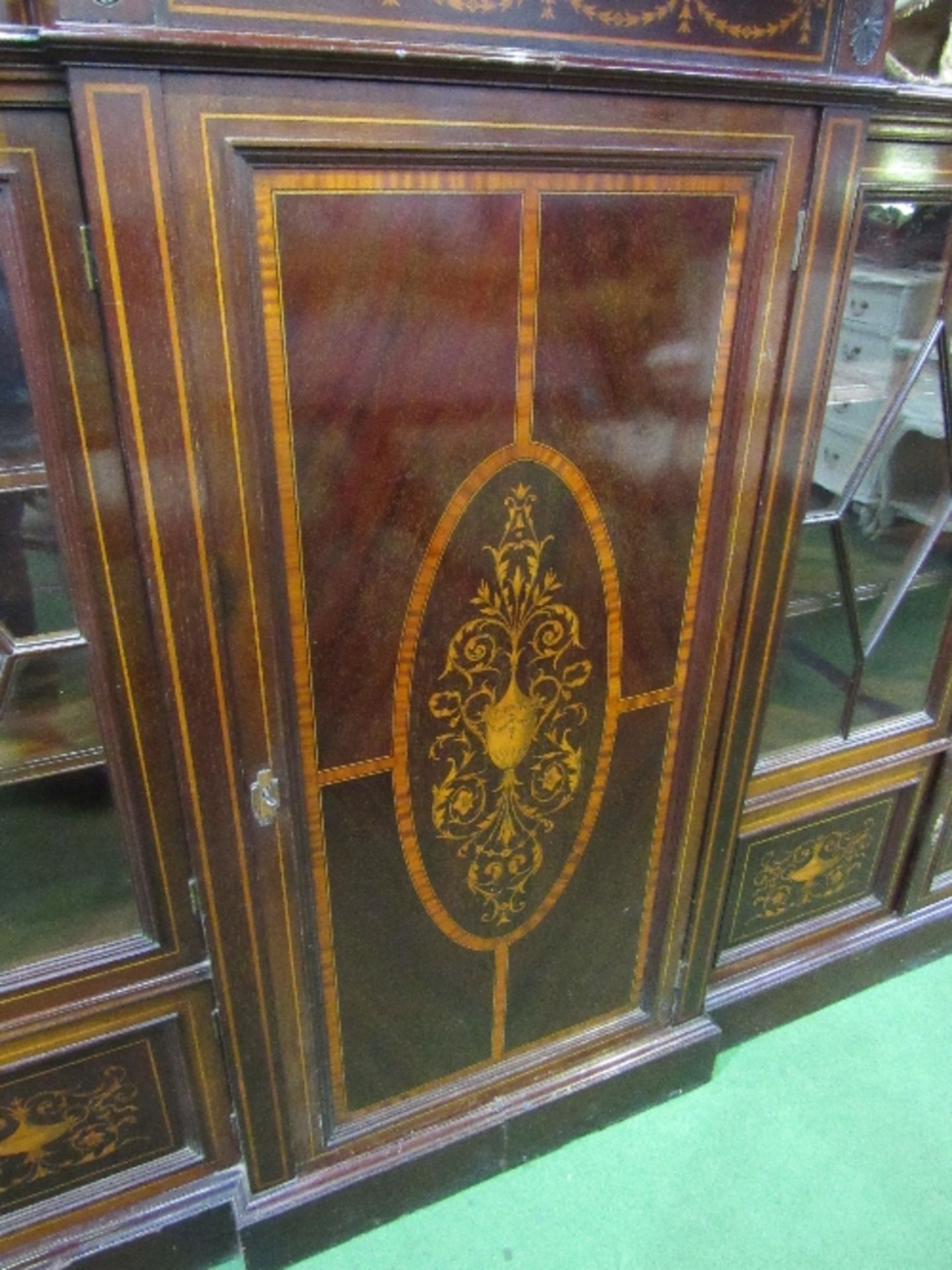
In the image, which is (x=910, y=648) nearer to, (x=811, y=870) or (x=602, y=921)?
(x=811, y=870)

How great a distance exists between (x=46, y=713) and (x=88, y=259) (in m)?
0.42

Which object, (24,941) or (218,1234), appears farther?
(218,1234)

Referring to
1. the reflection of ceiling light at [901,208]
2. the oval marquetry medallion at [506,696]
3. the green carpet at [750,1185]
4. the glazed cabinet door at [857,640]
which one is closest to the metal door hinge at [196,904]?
the oval marquetry medallion at [506,696]

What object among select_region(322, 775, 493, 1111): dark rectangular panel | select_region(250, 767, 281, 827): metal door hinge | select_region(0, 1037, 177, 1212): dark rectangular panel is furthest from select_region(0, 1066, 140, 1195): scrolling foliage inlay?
select_region(250, 767, 281, 827): metal door hinge

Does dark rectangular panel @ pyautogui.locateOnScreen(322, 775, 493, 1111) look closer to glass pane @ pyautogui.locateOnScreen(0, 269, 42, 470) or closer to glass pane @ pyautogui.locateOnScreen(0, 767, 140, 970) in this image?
glass pane @ pyautogui.locateOnScreen(0, 767, 140, 970)

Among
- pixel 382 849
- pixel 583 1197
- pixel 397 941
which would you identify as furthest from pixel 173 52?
pixel 583 1197

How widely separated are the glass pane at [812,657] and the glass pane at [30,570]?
33.2 inches

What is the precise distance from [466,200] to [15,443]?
44cm

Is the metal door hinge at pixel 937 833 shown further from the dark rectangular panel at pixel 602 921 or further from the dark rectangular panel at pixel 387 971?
the dark rectangular panel at pixel 387 971

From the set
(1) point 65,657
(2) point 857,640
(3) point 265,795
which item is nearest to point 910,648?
(2) point 857,640

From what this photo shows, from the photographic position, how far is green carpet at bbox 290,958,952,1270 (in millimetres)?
1222

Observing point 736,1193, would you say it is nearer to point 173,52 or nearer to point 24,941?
point 24,941

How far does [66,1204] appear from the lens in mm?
1086

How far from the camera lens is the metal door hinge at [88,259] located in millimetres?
702
